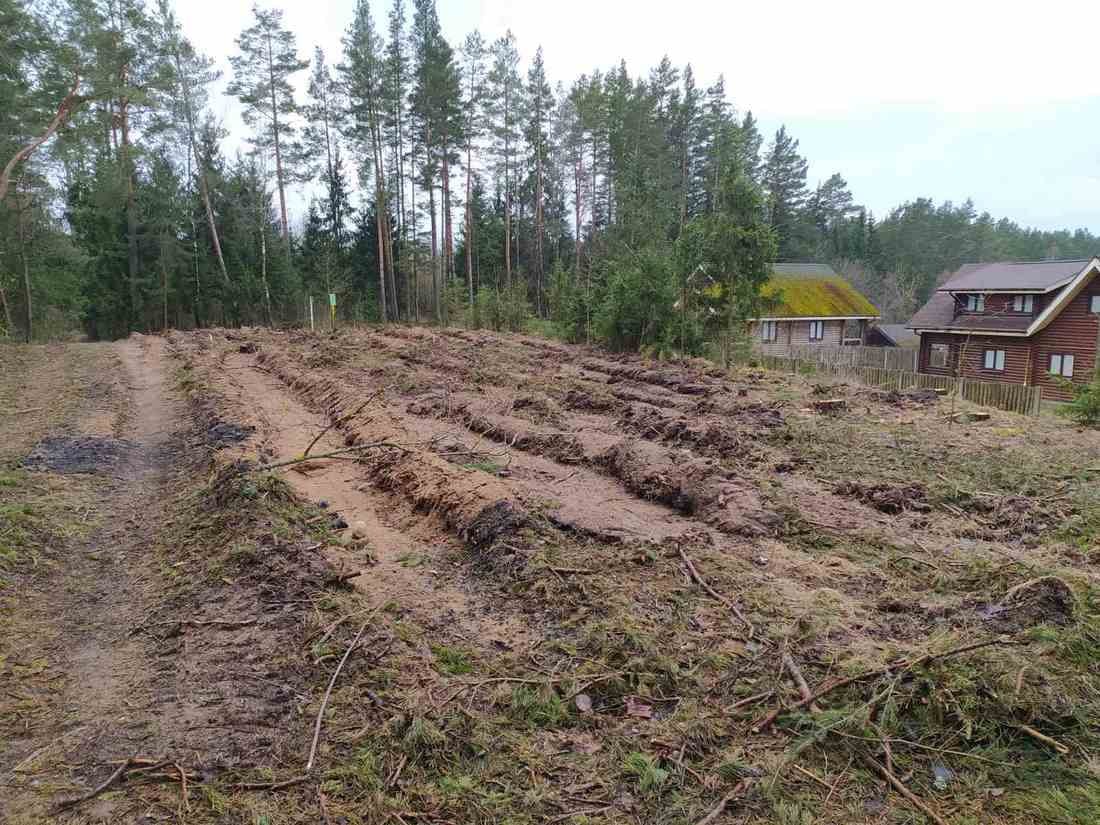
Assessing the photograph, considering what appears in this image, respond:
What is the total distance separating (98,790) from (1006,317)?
31.9m

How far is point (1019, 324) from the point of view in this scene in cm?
2614

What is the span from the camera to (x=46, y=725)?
11.3 ft

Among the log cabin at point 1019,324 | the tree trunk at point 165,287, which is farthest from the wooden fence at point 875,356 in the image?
the tree trunk at point 165,287

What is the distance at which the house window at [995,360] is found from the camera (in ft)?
88.7

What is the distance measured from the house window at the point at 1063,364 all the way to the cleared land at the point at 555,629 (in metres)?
19.3

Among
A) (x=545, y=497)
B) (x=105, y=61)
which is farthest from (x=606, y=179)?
(x=545, y=497)

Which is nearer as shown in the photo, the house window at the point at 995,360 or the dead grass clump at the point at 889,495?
the dead grass clump at the point at 889,495

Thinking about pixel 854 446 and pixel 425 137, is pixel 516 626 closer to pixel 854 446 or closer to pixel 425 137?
pixel 854 446

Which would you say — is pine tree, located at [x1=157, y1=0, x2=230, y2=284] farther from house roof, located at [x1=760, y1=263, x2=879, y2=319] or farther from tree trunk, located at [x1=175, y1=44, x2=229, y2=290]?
house roof, located at [x1=760, y1=263, x2=879, y2=319]

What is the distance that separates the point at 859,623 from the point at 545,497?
11.0ft

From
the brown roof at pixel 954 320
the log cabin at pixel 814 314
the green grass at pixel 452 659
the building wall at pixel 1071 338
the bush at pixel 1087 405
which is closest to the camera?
the green grass at pixel 452 659

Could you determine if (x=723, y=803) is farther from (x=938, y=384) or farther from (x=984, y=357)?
(x=984, y=357)

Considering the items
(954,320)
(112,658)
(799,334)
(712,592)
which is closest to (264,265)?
(799,334)

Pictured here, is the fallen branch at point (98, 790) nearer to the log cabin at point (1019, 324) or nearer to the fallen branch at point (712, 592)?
the fallen branch at point (712, 592)
